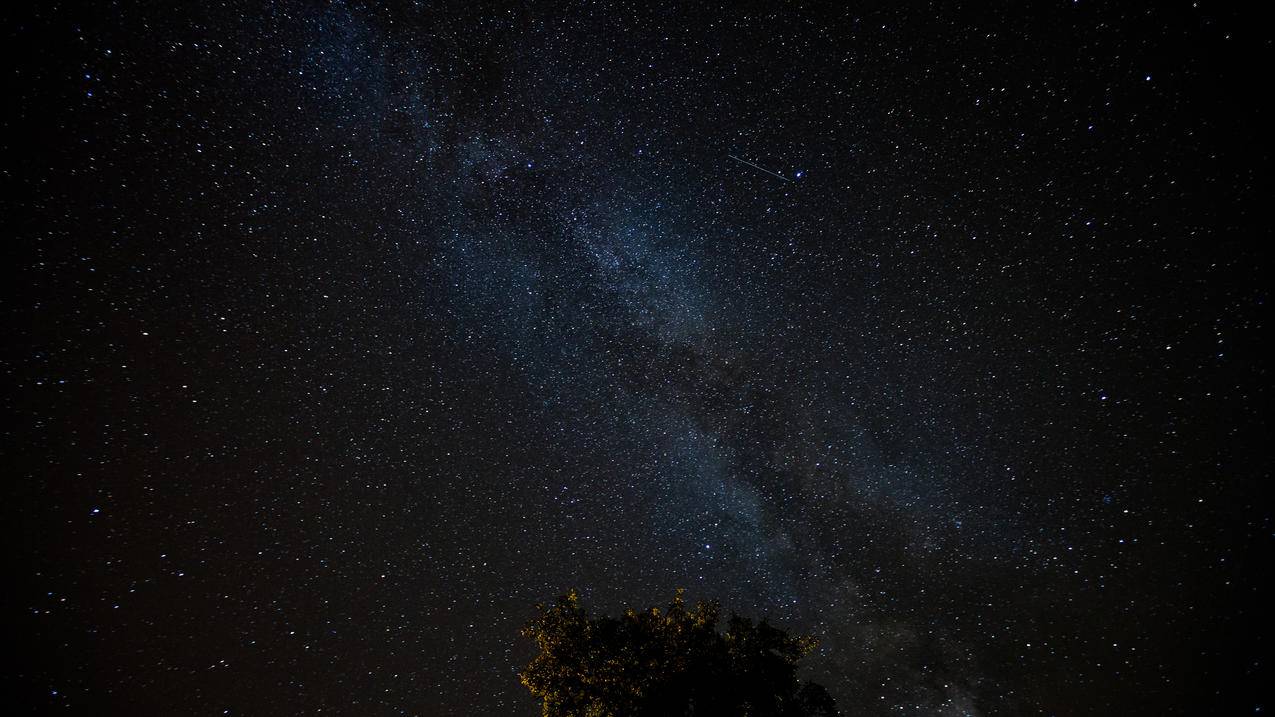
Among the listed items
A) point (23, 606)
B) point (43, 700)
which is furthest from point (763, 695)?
point (43, 700)

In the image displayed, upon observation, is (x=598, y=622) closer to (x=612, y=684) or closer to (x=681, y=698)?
(x=612, y=684)

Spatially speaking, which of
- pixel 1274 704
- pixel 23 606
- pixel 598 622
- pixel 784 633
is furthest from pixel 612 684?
pixel 1274 704

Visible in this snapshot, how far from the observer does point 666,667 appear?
7.72 m

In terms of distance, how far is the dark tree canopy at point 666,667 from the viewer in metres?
7.48

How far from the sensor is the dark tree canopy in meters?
7.48

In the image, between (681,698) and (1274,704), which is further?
(1274,704)

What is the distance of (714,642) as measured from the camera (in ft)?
26.3

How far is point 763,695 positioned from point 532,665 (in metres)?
4.04

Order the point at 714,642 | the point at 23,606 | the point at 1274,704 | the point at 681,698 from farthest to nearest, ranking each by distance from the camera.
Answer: the point at 1274,704 → the point at 23,606 → the point at 714,642 → the point at 681,698

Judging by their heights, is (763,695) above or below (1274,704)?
below

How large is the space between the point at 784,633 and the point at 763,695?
1.03 m

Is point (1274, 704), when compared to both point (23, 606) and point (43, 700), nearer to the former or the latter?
point (23, 606)

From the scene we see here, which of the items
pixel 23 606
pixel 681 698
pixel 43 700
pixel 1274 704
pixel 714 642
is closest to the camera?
pixel 681 698

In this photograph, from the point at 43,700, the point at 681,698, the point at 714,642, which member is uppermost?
the point at 714,642
